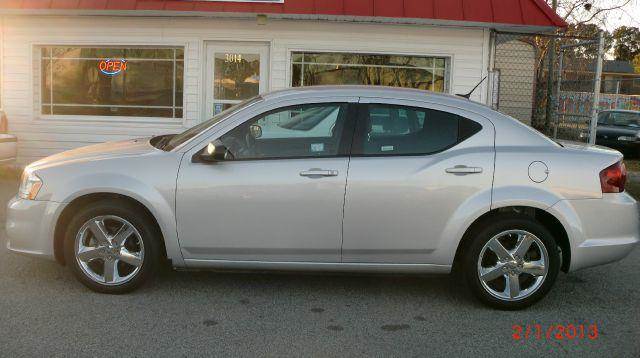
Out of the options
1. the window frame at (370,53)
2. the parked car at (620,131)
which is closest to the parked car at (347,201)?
the window frame at (370,53)

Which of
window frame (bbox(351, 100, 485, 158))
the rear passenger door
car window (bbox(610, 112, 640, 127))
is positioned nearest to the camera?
the rear passenger door

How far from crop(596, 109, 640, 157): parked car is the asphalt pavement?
13.6 m

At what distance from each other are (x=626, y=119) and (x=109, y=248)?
57.8 ft

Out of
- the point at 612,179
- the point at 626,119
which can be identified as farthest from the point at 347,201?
the point at 626,119

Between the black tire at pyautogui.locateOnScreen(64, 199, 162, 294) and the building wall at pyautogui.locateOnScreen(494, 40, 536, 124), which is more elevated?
the building wall at pyautogui.locateOnScreen(494, 40, 536, 124)

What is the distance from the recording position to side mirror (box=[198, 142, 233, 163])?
4746 millimetres

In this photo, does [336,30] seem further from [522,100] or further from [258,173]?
[522,100]

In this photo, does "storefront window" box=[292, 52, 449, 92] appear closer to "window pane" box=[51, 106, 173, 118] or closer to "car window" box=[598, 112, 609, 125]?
"window pane" box=[51, 106, 173, 118]

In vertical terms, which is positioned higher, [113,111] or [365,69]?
[365,69]

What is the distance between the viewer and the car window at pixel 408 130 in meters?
4.85

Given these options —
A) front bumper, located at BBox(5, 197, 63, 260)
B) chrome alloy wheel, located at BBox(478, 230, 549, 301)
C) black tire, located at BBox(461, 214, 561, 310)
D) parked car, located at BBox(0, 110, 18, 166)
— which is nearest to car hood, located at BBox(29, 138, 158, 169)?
front bumper, located at BBox(5, 197, 63, 260)

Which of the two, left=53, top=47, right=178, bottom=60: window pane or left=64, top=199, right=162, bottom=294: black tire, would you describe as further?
left=53, top=47, right=178, bottom=60: window pane

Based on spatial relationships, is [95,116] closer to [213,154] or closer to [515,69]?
[213,154]

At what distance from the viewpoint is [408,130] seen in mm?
4910
